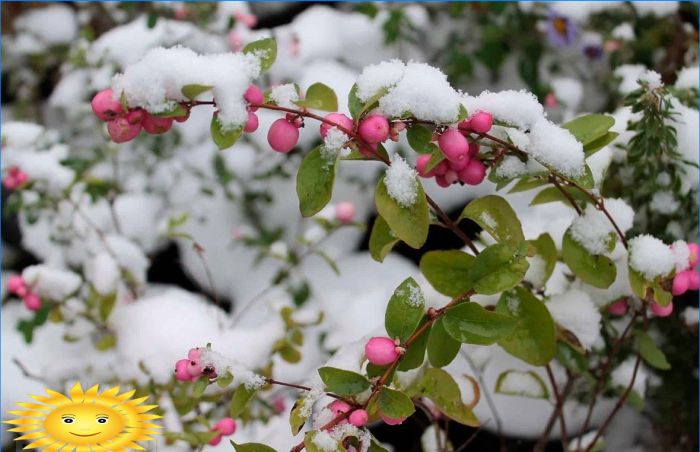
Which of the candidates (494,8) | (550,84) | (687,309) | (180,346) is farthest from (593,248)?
(494,8)

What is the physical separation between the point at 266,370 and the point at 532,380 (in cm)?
35

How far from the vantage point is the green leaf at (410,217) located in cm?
53

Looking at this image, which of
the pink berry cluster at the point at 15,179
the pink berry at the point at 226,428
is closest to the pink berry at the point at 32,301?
the pink berry cluster at the point at 15,179

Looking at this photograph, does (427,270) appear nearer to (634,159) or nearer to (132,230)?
(634,159)

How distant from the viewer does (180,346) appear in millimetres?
940

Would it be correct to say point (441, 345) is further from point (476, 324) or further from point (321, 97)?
point (321, 97)

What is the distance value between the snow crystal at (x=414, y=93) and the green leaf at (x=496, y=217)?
5.8 inches

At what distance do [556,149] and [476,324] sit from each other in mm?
159

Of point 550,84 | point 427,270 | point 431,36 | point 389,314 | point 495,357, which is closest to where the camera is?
point 389,314

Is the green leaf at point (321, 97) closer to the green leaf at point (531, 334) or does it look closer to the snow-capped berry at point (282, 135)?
the snow-capped berry at point (282, 135)

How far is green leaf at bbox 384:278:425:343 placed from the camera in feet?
1.72

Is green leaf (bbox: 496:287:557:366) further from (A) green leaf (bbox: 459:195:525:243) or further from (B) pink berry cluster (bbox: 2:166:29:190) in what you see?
(B) pink berry cluster (bbox: 2:166:29:190)

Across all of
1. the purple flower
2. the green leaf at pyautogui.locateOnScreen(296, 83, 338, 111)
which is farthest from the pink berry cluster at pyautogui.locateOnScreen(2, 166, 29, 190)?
the purple flower

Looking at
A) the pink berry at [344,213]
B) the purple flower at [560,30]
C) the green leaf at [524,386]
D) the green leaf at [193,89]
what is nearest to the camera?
the green leaf at [193,89]
